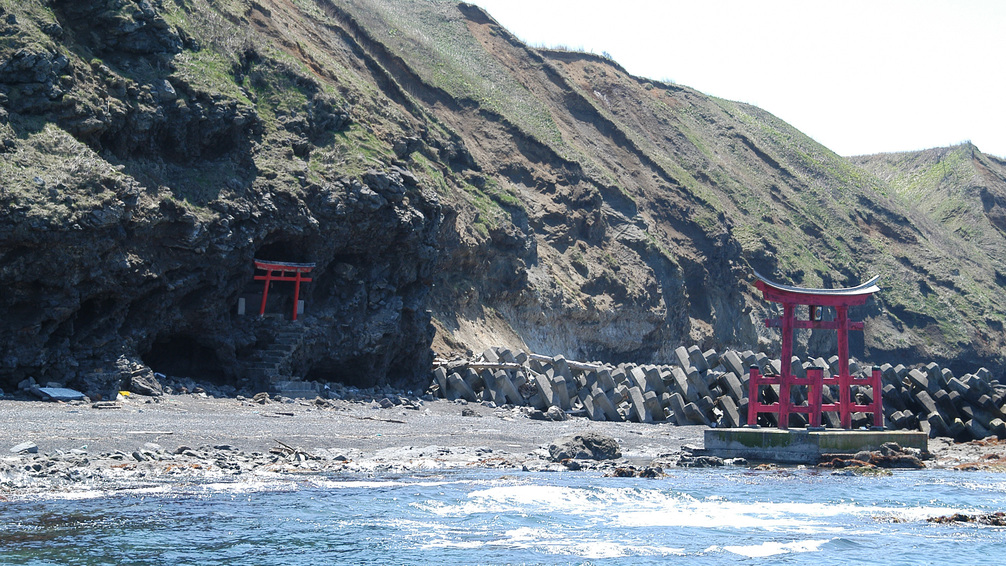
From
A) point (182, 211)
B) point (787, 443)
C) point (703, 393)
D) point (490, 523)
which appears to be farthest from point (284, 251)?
point (490, 523)

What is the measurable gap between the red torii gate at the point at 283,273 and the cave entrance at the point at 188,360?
171 centimetres

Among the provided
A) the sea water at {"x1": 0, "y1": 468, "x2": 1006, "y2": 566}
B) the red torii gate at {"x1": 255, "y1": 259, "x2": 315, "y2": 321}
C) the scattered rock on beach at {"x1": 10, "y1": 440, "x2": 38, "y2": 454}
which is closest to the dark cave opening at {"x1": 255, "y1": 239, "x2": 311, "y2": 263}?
the red torii gate at {"x1": 255, "y1": 259, "x2": 315, "y2": 321}

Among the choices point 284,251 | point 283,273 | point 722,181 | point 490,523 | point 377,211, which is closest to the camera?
point 490,523

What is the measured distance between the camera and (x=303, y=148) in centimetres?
2512

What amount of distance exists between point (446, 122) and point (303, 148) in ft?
68.5

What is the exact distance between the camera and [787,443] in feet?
64.6

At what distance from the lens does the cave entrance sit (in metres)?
22.9

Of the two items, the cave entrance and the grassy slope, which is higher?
the grassy slope

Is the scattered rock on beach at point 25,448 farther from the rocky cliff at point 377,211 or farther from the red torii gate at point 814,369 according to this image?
the red torii gate at point 814,369

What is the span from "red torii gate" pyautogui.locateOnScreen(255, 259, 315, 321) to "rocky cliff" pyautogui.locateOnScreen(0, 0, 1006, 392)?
1.45ft

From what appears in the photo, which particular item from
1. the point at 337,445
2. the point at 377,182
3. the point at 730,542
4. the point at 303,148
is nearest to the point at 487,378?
the point at 377,182

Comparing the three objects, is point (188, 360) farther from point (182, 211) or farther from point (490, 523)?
point (490, 523)

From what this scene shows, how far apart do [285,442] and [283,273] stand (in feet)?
25.6

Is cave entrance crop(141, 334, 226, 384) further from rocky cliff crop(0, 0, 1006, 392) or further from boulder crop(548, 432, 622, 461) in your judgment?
boulder crop(548, 432, 622, 461)
